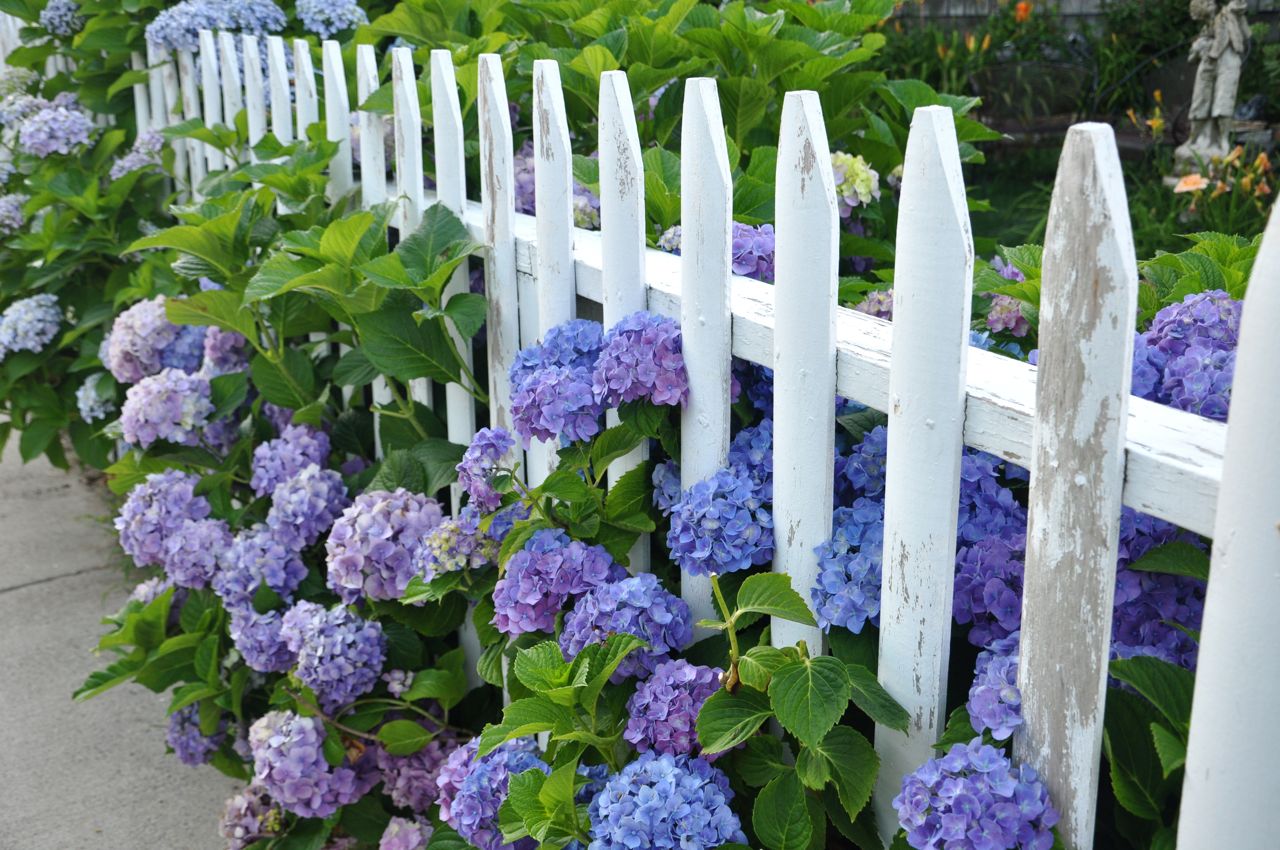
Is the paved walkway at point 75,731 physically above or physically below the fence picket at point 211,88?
below

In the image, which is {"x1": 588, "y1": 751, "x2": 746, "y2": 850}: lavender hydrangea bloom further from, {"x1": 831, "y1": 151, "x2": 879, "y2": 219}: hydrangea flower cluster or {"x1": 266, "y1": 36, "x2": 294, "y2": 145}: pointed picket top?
{"x1": 266, "y1": 36, "x2": 294, "y2": 145}: pointed picket top

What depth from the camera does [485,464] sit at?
1.87 meters

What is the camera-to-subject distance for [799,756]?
4.66ft

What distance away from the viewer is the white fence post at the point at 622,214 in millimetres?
1710

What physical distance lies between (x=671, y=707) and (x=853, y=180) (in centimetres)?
105

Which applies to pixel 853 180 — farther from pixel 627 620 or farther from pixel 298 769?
pixel 298 769

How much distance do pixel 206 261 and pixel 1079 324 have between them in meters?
1.94

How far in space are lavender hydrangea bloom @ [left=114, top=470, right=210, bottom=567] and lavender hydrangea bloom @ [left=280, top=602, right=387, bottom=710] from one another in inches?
18.7

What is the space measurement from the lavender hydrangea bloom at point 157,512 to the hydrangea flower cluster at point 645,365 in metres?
1.23

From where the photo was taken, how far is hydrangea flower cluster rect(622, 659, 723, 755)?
5.06 ft

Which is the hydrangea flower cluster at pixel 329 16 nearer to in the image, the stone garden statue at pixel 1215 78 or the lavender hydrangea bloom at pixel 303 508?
the lavender hydrangea bloom at pixel 303 508

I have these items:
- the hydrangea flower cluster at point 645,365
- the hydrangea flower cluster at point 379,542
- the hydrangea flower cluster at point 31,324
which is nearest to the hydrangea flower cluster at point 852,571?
the hydrangea flower cluster at point 645,365

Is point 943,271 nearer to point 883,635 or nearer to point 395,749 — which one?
point 883,635

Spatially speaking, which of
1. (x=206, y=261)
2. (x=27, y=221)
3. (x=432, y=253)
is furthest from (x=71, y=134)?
(x=432, y=253)
